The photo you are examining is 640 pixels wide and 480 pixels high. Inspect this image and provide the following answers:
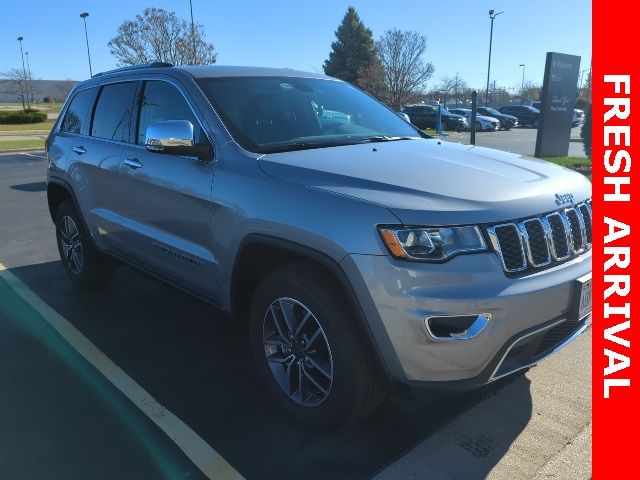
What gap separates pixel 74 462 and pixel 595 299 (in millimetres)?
2665

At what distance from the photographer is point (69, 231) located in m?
5.30

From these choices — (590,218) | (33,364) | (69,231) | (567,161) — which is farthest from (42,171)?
(590,218)

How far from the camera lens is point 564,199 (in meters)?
2.79

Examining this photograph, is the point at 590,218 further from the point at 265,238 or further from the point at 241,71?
the point at 241,71

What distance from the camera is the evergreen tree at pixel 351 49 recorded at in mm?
60094

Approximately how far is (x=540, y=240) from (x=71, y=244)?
431 centimetres

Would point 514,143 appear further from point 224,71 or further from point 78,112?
point 224,71

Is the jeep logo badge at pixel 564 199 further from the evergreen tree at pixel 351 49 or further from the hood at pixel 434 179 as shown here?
the evergreen tree at pixel 351 49

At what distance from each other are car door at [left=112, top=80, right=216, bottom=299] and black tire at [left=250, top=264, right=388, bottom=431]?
21.7 inches

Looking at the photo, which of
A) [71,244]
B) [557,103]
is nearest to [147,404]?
[71,244]

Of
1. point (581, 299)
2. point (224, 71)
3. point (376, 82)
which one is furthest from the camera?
point (376, 82)

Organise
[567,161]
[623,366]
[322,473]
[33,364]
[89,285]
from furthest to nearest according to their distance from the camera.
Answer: [567,161] < [89,285] < [33,364] < [623,366] < [322,473]

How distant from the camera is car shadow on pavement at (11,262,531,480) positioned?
2747 millimetres

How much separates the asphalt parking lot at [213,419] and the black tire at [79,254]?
68cm
